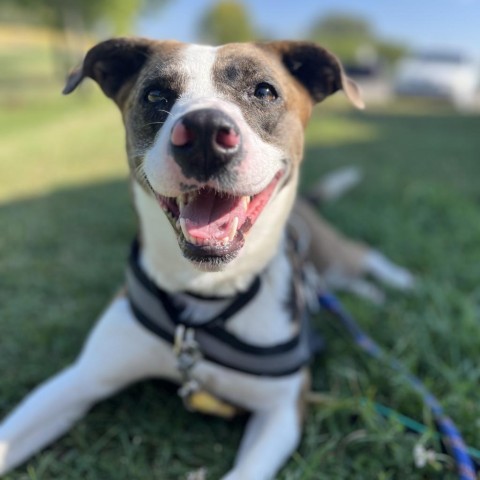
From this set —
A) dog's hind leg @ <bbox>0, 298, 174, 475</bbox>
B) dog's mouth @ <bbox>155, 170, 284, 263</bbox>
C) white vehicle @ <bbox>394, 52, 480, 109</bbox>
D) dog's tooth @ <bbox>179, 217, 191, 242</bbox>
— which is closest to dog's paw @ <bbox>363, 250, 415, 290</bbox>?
dog's hind leg @ <bbox>0, 298, 174, 475</bbox>

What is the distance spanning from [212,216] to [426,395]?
134 centimetres

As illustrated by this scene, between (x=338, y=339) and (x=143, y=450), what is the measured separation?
130 cm

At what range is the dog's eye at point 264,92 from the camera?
7.18ft

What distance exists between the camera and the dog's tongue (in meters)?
1.95

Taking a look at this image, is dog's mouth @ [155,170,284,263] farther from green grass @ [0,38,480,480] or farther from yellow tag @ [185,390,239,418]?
green grass @ [0,38,480,480]

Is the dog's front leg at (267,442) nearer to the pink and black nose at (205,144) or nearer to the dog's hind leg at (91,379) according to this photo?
the dog's hind leg at (91,379)

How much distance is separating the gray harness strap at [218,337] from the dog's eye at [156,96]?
28.9 inches

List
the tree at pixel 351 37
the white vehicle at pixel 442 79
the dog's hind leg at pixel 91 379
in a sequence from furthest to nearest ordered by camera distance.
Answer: the tree at pixel 351 37 → the white vehicle at pixel 442 79 → the dog's hind leg at pixel 91 379

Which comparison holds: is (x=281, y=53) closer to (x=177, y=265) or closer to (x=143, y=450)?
(x=177, y=265)

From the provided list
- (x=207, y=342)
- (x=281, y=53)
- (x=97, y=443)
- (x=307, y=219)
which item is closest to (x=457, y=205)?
(x=307, y=219)

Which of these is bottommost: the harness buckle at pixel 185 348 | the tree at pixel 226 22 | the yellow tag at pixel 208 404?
the tree at pixel 226 22

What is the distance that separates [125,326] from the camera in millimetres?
2404

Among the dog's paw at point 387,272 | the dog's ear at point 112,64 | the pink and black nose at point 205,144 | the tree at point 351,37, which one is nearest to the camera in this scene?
the pink and black nose at point 205,144

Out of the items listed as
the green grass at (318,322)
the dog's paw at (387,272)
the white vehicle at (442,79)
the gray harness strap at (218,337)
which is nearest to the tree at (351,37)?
the white vehicle at (442,79)
